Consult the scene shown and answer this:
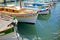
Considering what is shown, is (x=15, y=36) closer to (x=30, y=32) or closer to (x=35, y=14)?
(x=30, y=32)

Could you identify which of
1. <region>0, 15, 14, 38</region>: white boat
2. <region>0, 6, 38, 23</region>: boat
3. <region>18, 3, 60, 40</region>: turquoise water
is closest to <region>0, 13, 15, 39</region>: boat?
<region>0, 15, 14, 38</region>: white boat

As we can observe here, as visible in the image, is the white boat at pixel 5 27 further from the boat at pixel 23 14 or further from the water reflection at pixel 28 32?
the boat at pixel 23 14

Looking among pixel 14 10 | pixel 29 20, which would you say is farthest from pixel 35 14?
pixel 14 10

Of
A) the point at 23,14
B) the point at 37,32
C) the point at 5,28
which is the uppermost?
the point at 5,28

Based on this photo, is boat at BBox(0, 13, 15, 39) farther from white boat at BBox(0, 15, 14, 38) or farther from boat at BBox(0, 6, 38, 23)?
boat at BBox(0, 6, 38, 23)

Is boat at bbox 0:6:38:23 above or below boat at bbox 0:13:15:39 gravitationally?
below

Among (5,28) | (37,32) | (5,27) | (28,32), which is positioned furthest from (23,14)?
(5,28)

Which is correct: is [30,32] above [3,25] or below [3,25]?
below

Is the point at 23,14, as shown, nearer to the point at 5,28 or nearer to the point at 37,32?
the point at 37,32

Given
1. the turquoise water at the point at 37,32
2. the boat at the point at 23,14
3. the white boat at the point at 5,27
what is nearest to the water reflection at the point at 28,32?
the turquoise water at the point at 37,32

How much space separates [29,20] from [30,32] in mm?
3087

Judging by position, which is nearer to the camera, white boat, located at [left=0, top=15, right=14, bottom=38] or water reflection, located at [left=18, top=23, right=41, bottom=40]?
white boat, located at [left=0, top=15, right=14, bottom=38]

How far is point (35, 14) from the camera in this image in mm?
20703

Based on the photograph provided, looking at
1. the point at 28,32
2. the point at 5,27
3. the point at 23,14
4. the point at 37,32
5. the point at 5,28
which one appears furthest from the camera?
the point at 23,14
